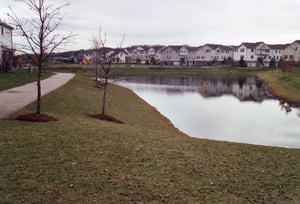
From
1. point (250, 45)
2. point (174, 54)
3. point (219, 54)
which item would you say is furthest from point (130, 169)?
point (174, 54)

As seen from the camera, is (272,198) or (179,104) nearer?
(272,198)

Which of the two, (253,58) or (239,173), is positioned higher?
(253,58)

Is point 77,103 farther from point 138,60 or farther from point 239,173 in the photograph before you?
point 138,60

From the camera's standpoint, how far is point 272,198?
279 inches

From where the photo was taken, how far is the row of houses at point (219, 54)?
385ft

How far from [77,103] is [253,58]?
10965 centimetres

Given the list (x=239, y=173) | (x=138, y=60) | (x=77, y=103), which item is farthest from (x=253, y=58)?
(x=239, y=173)

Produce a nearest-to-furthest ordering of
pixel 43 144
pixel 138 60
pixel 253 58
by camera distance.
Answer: pixel 43 144 < pixel 253 58 < pixel 138 60

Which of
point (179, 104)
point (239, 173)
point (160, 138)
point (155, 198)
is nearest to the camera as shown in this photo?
point (155, 198)

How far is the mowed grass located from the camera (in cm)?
681

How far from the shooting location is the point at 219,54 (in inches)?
4958

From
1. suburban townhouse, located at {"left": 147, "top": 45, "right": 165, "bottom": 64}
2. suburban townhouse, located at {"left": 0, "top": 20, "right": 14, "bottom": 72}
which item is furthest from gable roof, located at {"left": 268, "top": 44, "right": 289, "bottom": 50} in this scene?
suburban townhouse, located at {"left": 0, "top": 20, "right": 14, "bottom": 72}

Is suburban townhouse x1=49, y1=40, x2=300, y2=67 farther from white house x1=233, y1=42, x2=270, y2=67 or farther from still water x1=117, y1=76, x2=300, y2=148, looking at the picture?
still water x1=117, y1=76, x2=300, y2=148

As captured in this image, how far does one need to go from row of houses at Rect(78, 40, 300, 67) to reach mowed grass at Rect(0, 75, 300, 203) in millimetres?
101395
